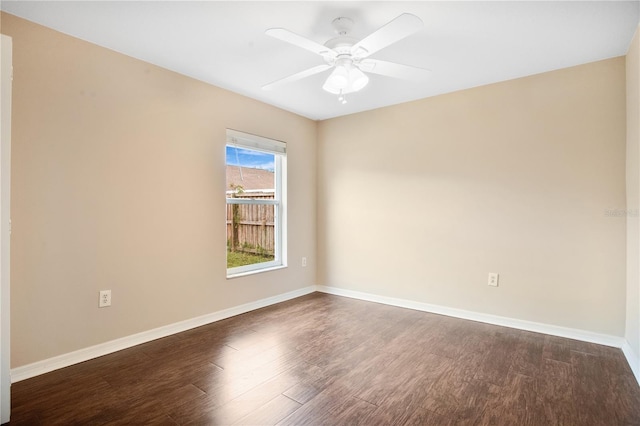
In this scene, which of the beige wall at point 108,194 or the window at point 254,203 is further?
the window at point 254,203

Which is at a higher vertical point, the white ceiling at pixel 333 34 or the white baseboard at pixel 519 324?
the white ceiling at pixel 333 34

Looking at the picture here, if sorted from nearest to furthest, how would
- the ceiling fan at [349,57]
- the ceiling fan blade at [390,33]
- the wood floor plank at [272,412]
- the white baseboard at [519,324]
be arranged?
1. the ceiling fan blade at [390,33]
2. the wood floor plank at [272,412]
3. the ceiling fan at [349,57]
4. the white baseboard at [519,324]

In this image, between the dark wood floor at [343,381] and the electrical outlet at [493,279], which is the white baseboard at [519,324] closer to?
the dark wood floor at [343,381]

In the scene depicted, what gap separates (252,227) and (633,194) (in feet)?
10.9

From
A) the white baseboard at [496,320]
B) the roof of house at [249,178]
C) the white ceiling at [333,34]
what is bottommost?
the white baseboard at [496,320]

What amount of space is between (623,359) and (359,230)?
251 cm

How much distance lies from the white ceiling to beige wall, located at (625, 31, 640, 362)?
0.73 feet

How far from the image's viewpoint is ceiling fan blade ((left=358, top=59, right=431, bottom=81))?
2055 mm

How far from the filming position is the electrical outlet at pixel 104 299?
237cm

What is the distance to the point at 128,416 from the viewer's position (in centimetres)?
165

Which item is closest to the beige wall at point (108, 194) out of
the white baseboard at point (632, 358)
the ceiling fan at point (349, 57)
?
the ceiling fan at point (349, 57)

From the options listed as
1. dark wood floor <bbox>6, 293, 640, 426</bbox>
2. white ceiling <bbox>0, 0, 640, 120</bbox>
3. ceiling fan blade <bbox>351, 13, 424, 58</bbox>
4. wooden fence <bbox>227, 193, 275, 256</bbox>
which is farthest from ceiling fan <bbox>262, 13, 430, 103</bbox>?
dark wood floor <bbox>6, 293, 640, 426</bbox>

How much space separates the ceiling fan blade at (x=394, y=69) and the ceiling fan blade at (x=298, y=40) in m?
0.24

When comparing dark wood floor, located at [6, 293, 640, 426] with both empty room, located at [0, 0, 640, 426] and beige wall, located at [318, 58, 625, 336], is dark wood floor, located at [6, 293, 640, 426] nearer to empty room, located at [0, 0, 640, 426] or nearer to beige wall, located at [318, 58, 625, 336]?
empty room, located at [0, 0, 640, 426]
